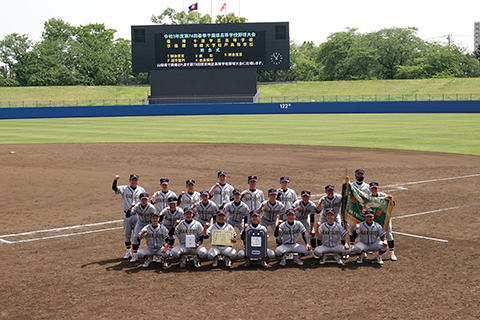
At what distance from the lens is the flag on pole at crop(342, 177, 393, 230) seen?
982cm

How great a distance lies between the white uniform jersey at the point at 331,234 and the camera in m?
9.62

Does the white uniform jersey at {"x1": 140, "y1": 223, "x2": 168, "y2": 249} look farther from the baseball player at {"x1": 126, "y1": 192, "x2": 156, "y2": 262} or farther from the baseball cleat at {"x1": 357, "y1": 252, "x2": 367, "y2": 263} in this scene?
the baseball cleat at {"x1": 357, "y1": 252, "x2": 367, "y2": 263}

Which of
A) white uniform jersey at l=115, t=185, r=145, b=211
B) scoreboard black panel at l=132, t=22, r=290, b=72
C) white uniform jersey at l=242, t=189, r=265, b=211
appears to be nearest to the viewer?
white uniform jersey at l=115, t=185, r=145, b=211

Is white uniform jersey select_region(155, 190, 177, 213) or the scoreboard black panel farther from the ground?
the scoreboard black panel

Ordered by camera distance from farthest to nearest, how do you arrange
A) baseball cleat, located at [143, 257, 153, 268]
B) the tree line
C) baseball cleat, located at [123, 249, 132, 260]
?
the tree line
baseball cleat, located at [123, 249, 132, 260]
baseball cleat, located at [143, 257, 153, 268]

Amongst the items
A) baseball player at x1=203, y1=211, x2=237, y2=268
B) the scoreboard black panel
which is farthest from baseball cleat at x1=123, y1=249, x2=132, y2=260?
the scoreboard black panel

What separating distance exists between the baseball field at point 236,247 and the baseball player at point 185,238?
249mm

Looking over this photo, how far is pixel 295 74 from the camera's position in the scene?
113375mm

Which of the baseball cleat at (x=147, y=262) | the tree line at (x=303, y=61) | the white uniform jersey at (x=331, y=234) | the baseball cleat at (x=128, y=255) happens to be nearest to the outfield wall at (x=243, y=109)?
the tree line at (x=303, y=61)

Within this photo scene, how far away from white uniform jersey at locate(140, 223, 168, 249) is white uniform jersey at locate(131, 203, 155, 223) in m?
0.46

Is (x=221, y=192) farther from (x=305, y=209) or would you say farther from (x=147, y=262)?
(x=147, y=262)

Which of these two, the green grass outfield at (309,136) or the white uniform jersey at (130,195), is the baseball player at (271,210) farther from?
the green grass outfield at (309,136)

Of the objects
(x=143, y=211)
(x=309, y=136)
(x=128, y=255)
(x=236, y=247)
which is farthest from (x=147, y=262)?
(x=309, y=136)

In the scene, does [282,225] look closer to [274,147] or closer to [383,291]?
[383,291]
